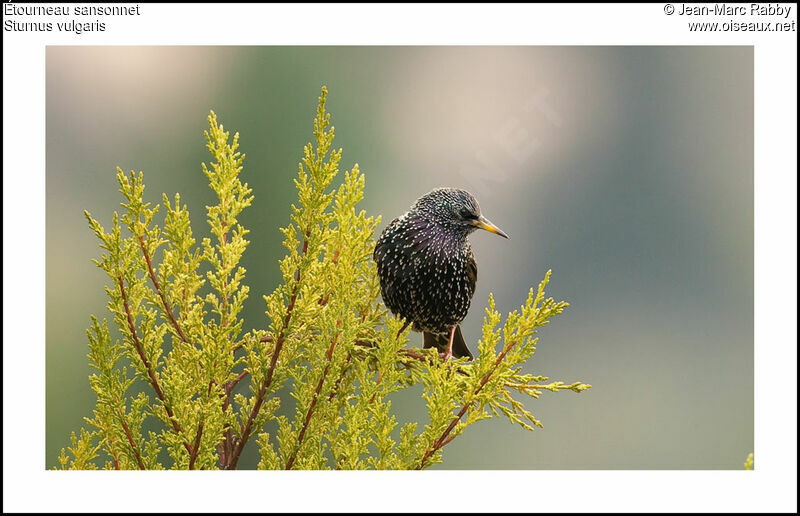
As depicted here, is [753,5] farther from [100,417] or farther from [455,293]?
[100,417]

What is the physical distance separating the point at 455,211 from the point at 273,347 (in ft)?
2.33

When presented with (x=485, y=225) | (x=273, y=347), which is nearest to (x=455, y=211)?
(x=485, y=225)

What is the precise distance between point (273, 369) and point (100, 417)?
593 millimetres

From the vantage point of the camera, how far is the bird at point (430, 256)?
6.64 feet

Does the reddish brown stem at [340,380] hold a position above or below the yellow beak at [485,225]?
below

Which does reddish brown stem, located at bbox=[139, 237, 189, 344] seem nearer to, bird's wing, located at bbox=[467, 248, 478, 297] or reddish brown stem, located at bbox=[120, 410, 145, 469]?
reddish brown stem, located at bbox=[120, 410, 145, 469]

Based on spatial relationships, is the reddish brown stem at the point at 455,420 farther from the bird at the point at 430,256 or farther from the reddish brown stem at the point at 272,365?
the reddish brown stem at the point at 272,365

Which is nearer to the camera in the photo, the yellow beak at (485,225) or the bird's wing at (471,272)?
the yellow beak at (485,225)

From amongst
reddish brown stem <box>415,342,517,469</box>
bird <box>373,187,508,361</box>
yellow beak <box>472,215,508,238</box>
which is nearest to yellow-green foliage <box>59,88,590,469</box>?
reddish brown stem <box>415,342,517,469</box>

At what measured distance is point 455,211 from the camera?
6.69ft

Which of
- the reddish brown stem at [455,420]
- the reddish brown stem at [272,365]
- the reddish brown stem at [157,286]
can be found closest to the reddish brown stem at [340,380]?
the reddish brown stem at [272,365]

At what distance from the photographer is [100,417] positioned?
6.13 ft

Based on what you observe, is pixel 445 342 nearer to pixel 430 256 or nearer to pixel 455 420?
pixel 430 256

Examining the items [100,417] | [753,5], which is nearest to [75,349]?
[100,417]
